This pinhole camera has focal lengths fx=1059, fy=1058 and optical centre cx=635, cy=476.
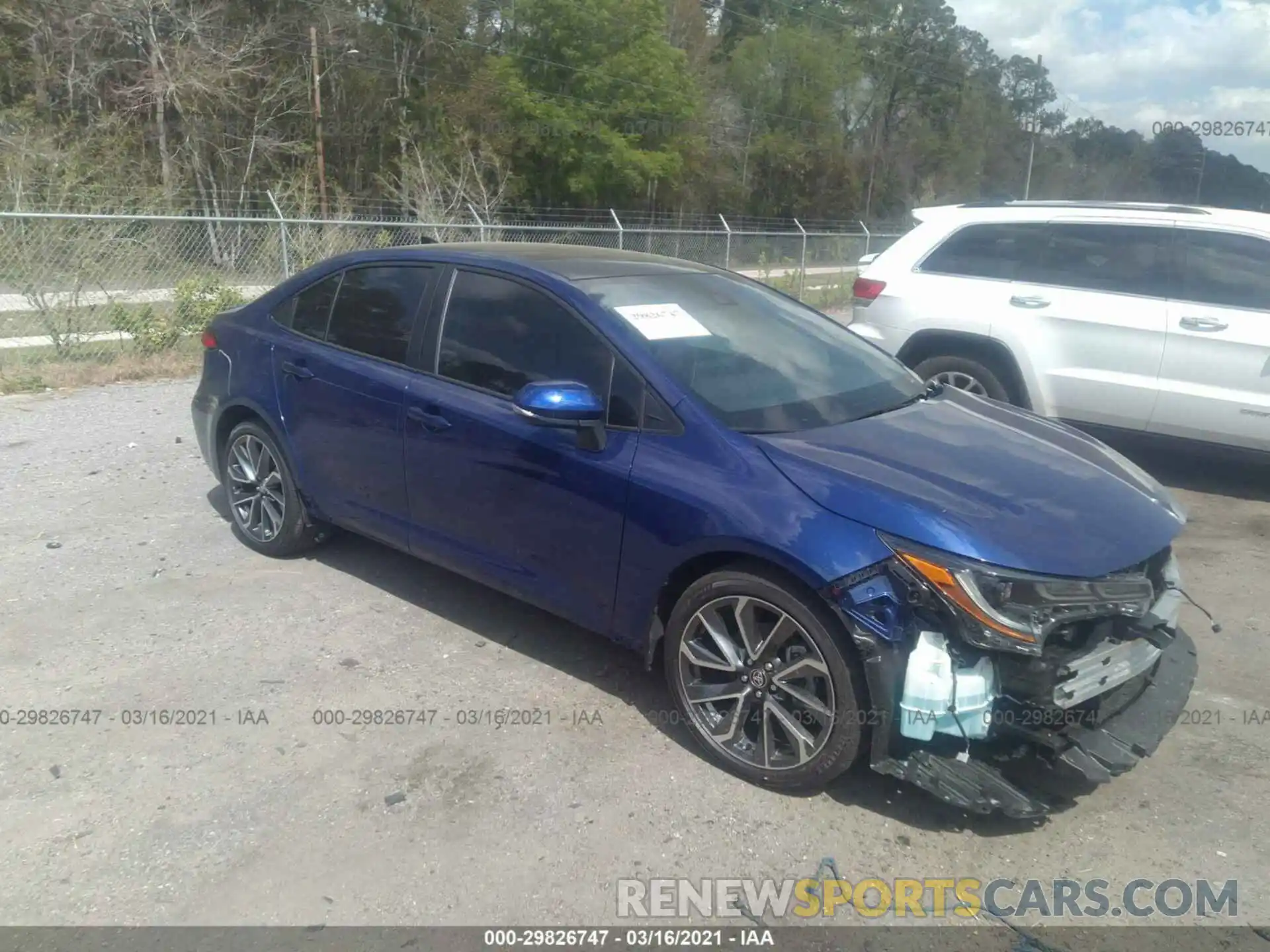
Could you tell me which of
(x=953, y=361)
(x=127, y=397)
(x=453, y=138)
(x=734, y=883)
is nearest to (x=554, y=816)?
(x=734, y=883)

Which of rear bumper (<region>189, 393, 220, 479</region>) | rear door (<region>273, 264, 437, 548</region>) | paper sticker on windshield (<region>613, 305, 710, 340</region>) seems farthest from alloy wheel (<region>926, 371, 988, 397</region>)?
rear bumper (<region>189, 393, 220, 479</region>)

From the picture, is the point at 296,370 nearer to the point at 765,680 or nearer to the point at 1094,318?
the point at 765,680

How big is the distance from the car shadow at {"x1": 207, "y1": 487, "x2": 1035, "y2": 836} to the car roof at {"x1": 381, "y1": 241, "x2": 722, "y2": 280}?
1490 mm

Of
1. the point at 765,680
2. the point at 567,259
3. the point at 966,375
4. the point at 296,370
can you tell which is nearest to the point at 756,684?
the point at 765,680

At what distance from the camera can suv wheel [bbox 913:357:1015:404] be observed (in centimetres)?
718

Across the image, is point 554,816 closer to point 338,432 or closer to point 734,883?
point 734,883

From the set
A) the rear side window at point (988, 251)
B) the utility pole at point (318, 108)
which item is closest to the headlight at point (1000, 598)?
the rear side window at point (988, 251)

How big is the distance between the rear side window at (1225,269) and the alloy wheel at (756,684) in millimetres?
4655

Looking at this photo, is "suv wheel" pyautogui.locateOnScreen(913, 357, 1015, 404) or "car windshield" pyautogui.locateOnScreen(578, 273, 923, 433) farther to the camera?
"suv wheel" pyautogui.locateOnScreen(913, 357, 1015, 404)

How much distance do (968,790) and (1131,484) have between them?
1.45 m

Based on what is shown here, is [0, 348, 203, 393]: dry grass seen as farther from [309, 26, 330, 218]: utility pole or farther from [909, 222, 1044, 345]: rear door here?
[309, 26, 330, 218]: utility pole

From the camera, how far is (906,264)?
7.66m

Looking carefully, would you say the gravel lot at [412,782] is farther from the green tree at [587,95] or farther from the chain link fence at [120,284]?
the green tree at [587,95]

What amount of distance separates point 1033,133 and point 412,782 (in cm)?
5336
